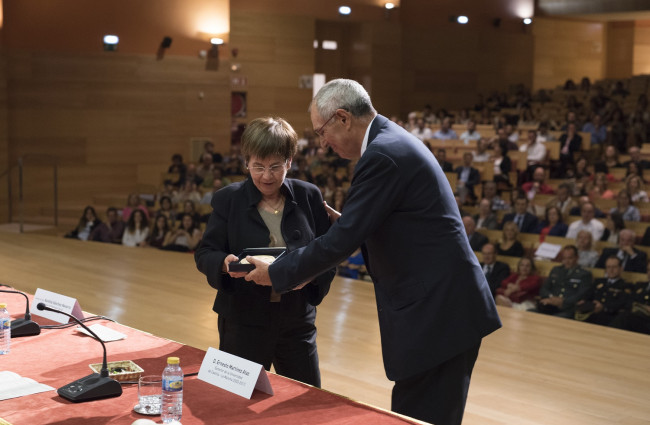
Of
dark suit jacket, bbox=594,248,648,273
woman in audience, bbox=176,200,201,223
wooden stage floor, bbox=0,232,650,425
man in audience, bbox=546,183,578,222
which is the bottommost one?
wooden stage floor, bbox=0,232,650,425

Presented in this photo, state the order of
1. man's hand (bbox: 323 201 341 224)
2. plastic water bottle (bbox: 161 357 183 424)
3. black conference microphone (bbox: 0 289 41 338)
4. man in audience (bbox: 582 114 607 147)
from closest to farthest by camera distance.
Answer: plastic water bottle (bbox: 161 357 183 424)
black conference microphone (bbox: 0 289 41 338)
man's hand (bbox: 323 201 341 224)
man in audience (bbox: 582 114 607 147)

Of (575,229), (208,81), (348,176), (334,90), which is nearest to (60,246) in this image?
(348,176)

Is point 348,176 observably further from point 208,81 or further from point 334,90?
point 334,90

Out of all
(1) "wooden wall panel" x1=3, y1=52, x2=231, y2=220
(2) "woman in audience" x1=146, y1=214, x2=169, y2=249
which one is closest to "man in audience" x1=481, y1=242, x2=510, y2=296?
(2) "woman in audience" x1=146, y1=214, x2=169, y2=249

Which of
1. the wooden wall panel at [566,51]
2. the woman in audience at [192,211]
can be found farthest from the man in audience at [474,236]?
the wooden wall panel at [566,51]

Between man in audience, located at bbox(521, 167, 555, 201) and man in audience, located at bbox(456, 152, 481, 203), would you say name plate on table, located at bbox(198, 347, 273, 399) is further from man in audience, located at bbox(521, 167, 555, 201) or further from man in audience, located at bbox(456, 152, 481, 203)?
man in audience, located at bbox(521, 167, 555, 201)

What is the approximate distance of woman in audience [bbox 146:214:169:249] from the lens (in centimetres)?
805

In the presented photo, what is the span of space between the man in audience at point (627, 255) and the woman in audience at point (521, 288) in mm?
468

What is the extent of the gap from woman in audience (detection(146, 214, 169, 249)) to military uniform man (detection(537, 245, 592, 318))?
3.95m

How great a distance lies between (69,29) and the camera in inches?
435

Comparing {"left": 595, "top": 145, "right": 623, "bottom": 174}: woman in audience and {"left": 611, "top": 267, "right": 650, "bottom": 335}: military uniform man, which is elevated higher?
{"left": 595, "top": 145, "right": 623, "bottom": 174}: woman in audience

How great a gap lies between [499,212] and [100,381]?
19.3 ft

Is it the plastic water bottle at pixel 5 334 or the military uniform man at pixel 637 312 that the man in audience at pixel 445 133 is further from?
the plastic water bottle at pixel 5 334

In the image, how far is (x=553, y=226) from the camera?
662 centimetres
